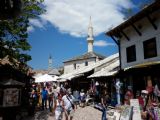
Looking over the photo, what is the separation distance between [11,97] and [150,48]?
1174 centimetres

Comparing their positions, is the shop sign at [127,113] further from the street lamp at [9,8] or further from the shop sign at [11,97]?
the street lamp at [9,8]

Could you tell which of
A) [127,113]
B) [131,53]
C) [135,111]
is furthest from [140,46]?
[127,113]

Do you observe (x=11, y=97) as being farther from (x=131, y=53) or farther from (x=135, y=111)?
(x=131, y=53)

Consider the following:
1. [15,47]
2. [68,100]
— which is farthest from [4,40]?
[68,100]

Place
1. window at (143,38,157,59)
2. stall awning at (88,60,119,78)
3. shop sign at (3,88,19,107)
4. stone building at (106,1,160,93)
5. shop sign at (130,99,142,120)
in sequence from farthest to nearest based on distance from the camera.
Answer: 1. stall awning at (88,60,119,78)
2. window at (143,38,157,59)
3. stone building at (106,1,160,93)
4. shop sign at (130,99,142,120)
5. shop sign at (3,88,19,107)

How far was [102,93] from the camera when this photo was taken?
71.1ft

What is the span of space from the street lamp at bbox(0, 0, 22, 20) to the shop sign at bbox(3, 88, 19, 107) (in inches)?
86.0

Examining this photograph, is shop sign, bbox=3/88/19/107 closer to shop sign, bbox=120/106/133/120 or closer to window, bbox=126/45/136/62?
shop sign, bbox=120/106/133/120

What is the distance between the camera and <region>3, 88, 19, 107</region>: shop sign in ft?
16.2

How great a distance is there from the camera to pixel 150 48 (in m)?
15.3

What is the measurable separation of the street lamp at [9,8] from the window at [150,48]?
501 inches

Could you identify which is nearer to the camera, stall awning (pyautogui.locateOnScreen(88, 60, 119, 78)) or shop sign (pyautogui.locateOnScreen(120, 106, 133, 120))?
shop sign (pyautogui.locateOnScreen(120, 106, 133, 120))

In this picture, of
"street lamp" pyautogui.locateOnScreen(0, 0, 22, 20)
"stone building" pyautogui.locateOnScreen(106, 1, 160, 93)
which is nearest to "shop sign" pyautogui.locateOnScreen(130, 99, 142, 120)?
"stone building" pyautogui.locateOnScreen(106, 1, 160, 93)

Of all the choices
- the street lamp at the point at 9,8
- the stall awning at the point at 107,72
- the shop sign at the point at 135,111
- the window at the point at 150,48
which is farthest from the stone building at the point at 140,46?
the street lamp at the point at 9,8
